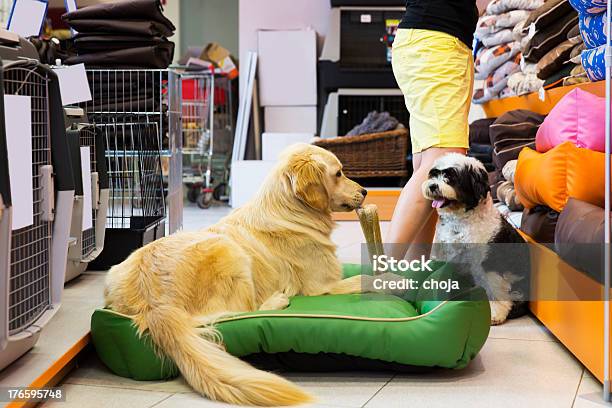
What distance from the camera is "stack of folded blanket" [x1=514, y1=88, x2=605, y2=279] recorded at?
2.17 metres

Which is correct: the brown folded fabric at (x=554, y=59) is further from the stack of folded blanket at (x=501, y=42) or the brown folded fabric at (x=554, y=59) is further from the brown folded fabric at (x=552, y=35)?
the stack of folded blanket at (x=501, y=42)

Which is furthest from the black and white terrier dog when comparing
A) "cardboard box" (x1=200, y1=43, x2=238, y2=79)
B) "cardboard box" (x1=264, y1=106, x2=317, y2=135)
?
"cardboard box" (x1=200, y1=43, x2=238, y2=79)

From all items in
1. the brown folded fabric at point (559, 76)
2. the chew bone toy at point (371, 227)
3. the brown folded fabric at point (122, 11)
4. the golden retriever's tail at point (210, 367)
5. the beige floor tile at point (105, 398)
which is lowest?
the beige floor tile at point (105, 398)

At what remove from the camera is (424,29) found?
284 cm

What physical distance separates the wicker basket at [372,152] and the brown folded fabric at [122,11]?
101 inches

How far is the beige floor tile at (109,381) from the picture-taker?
2.12 meters

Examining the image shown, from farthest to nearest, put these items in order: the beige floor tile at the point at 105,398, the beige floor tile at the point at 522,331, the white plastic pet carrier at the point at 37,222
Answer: the beige floor tile at the point at 522,331
the beige floor tile at the point at 105,398
the white plastic pet carrier at the point at 37,222

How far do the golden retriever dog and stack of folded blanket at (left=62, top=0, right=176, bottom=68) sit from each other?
55.5 inches

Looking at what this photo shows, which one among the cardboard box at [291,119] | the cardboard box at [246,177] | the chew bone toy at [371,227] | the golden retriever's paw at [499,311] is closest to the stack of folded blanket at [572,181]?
the golden retriever's paw at [499,311]

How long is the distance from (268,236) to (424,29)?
38.4 inches

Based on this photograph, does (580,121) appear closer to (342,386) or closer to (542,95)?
(542,95)

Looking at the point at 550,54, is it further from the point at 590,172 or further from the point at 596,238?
the point at 596,238

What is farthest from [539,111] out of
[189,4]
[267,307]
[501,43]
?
[189,4]

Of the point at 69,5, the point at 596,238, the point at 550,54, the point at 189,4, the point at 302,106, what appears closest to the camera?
the point at 596,238
